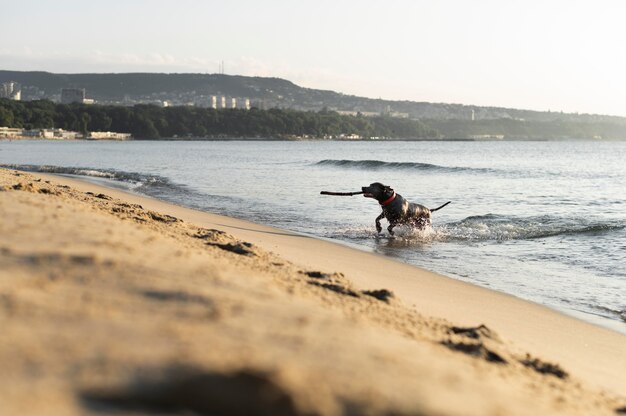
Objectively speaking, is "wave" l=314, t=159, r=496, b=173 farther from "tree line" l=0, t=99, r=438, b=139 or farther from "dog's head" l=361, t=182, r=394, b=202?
"tree line" l=0, t=99, r=438, b=139

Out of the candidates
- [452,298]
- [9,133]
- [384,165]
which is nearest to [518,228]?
[452,298]

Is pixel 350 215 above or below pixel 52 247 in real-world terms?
below

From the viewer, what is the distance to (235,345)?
292cm

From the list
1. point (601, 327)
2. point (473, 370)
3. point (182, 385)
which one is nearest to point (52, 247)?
point (182, 385)

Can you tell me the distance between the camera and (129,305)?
338cm

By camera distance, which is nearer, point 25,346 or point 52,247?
point 25,346

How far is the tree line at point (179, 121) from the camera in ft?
451

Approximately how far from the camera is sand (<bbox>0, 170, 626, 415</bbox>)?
98.3 inches

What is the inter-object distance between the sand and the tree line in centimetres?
13560

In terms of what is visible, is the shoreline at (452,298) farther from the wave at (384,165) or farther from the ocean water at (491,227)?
the wave at (384,165)

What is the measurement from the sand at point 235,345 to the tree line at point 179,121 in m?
136

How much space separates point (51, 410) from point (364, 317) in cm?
210

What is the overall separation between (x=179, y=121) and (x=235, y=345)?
485 feet

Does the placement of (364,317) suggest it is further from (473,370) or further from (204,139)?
(204,139)
